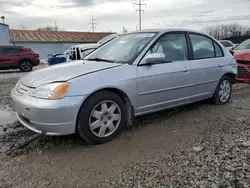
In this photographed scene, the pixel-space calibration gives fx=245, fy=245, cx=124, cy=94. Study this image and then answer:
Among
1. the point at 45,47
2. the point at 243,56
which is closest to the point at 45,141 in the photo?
the point at 243,56

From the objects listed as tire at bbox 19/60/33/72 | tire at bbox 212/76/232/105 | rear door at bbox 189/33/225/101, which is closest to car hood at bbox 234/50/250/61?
tire at bbox 212/76/232/105

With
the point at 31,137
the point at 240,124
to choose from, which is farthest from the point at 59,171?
the point at 240,124

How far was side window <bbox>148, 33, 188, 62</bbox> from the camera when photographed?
3.95 meters

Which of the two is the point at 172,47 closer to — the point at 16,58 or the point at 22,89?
the point at 22,89

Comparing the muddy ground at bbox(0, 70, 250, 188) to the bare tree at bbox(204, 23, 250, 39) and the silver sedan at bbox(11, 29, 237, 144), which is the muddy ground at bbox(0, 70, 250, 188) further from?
the bare tree at bbox(204, 23, 250, 39)

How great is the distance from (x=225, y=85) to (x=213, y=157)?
265 centimetres

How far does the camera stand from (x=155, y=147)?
321cm

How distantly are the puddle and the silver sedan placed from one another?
1.08m

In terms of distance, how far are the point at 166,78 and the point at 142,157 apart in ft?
4.71

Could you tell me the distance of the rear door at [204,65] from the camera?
438 centimetres

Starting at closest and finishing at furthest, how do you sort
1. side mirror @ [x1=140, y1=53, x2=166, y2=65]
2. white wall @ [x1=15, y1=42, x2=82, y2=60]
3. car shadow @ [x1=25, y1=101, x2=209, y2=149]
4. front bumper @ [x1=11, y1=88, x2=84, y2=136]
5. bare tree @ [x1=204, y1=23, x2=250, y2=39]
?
front bumper @ [x1=11, y1=88, x2=84, y2=136] < car shadow @ [x1=25, y1=101, x2=209, y2=149] < side mirror @ [x1=140, y1=53, x2=166, y2=65] < white wall @ [x1=15, y1=42, x2=82, y2=60] < bare tree @ [x1=204, y1=23, x2=250, y2=39]

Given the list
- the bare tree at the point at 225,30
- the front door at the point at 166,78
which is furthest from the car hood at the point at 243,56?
the bare tree at the point at 225,30

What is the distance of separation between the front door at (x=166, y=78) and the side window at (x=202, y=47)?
0.82ft

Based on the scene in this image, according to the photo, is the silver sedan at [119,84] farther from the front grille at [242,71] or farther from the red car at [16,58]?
the red car at [16,58]
